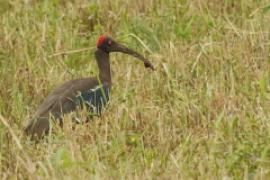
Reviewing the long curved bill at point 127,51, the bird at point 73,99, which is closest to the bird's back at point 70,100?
the bird at point 73,99

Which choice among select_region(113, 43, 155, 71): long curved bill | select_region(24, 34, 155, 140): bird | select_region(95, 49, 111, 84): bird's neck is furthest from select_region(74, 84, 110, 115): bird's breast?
select_region(113, 43, 155, 71): long curved bill

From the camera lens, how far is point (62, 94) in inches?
377

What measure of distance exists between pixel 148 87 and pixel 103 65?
23.8 inches

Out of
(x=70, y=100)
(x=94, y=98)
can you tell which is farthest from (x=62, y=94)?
(x=94, y=98)

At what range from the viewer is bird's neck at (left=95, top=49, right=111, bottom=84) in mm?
10234

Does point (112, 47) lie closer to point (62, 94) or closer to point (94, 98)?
point (94, 98)

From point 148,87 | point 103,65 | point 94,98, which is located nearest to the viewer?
point 94,98

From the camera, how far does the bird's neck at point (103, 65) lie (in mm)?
10234

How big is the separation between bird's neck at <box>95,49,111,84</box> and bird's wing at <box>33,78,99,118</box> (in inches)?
7.4

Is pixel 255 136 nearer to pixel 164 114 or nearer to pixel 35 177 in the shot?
pixel 164 114

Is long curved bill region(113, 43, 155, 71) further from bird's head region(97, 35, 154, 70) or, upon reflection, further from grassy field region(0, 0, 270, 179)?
Answer: grassy field region(0, 0, 270, 179)

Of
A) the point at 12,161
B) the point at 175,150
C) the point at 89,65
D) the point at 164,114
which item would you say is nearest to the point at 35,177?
the point at 12,161

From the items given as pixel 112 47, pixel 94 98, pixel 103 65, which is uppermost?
pixel 112 47

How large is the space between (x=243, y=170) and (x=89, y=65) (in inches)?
153
